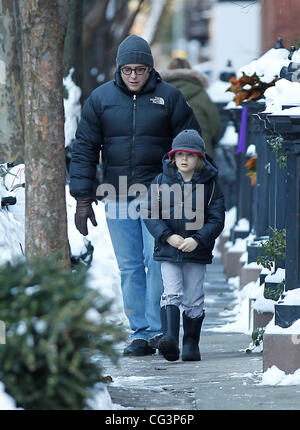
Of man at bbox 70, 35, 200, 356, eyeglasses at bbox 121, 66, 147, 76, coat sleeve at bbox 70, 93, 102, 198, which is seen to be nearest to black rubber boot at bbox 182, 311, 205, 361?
man at bbox 70, 35, 200, 356

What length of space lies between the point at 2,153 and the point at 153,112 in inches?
154

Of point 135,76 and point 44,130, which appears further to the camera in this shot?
point 135,76

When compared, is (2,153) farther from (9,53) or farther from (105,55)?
(105,55)

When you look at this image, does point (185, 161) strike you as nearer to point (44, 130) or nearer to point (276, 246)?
A: point (276, 246)

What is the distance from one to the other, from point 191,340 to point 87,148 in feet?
4.84

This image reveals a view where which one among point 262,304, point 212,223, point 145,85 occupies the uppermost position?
point 145,85

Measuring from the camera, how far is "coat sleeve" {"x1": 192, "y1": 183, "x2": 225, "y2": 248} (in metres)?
7.66

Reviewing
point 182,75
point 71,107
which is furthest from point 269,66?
point 71,107

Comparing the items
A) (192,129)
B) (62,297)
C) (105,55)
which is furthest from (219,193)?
(105,55)

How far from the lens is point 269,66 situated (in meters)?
9.19

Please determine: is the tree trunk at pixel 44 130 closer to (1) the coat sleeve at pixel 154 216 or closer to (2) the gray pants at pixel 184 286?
(1) the coat sleeve at pixel 154 216

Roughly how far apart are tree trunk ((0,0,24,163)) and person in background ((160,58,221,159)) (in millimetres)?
1482

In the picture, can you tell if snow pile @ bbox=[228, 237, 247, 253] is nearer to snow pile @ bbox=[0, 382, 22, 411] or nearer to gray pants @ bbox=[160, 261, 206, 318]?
gray pants @ bbox=[160, 261, 206, 318]

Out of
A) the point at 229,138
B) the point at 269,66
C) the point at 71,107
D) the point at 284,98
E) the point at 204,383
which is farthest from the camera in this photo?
the point at 229,138
